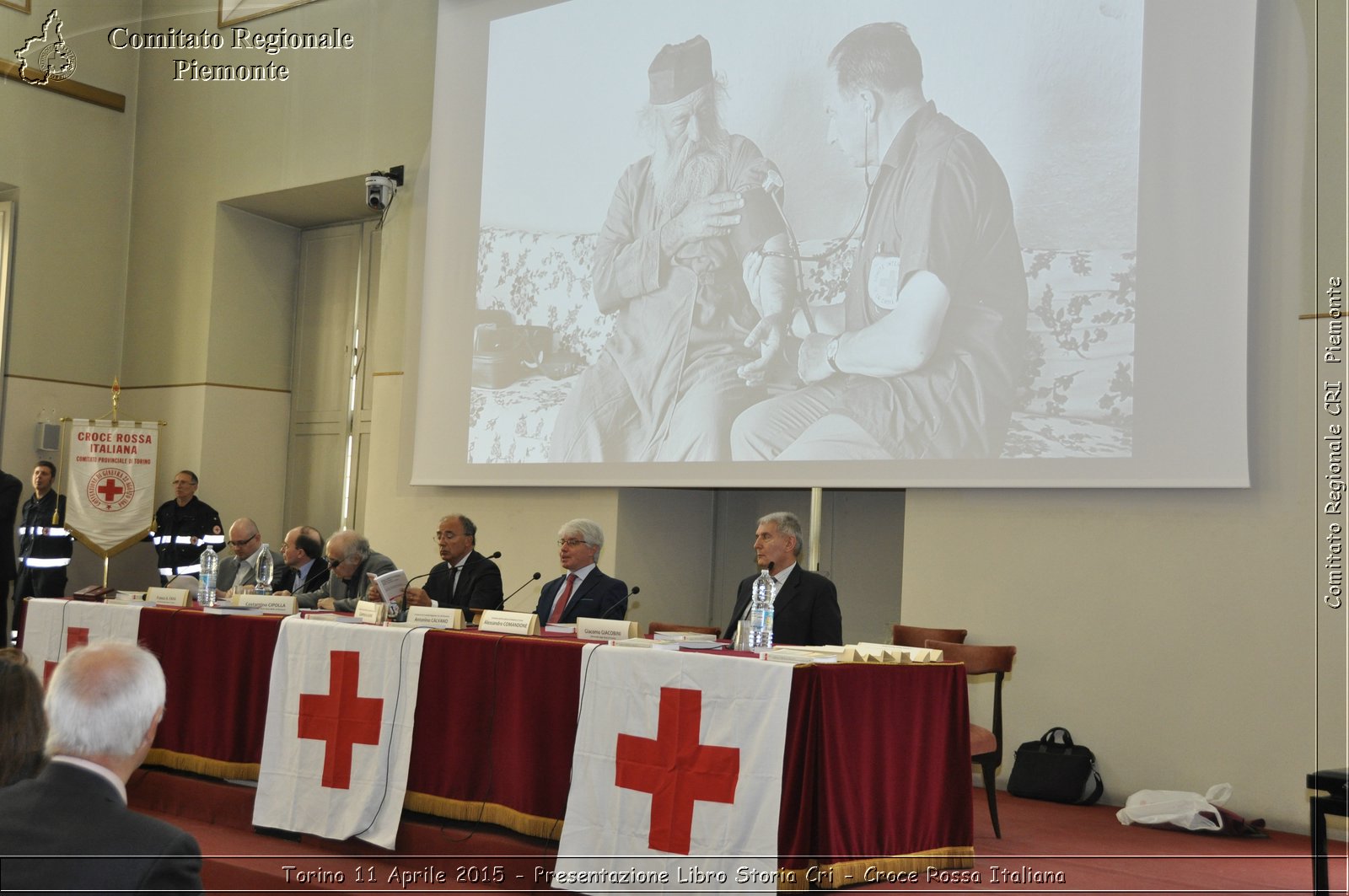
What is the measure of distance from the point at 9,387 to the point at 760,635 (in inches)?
305

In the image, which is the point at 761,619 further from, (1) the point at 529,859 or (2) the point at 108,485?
(2) the point at 108,485

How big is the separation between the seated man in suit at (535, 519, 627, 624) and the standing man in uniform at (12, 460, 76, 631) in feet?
18.3

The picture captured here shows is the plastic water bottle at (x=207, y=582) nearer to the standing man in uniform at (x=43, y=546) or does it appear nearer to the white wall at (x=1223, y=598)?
the white wall at (x=1223, y=598)

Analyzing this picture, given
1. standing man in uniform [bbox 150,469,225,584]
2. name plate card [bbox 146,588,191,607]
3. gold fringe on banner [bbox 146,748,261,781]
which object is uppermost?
standing man in uniform [bbox 150,469,225,584]

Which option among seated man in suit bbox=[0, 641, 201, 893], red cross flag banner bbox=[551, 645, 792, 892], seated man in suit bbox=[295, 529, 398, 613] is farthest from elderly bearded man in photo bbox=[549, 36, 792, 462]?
seated man in suit bbox=[0, 641, 201, 893]

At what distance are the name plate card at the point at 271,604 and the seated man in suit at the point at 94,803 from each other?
3.01 metres

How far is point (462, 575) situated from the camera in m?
5.41

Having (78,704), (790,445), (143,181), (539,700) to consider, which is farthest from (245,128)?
(78,704)

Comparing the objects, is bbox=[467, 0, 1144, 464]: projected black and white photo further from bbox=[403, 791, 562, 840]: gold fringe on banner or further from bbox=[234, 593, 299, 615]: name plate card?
bbox=[403, 791, 562, 840]: gold fringe on banner

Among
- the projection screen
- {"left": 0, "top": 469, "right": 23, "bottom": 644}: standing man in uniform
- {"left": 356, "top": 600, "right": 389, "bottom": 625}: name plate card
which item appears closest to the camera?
{"left": 356, "top": 600, "right": 389, "bottom": 625}: name plate card

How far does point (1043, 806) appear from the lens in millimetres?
5238

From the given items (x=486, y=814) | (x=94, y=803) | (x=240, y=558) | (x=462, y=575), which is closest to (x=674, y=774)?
(x=486, y=814)

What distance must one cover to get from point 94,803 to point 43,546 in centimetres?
841

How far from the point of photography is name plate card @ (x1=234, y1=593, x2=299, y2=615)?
4730 mm
